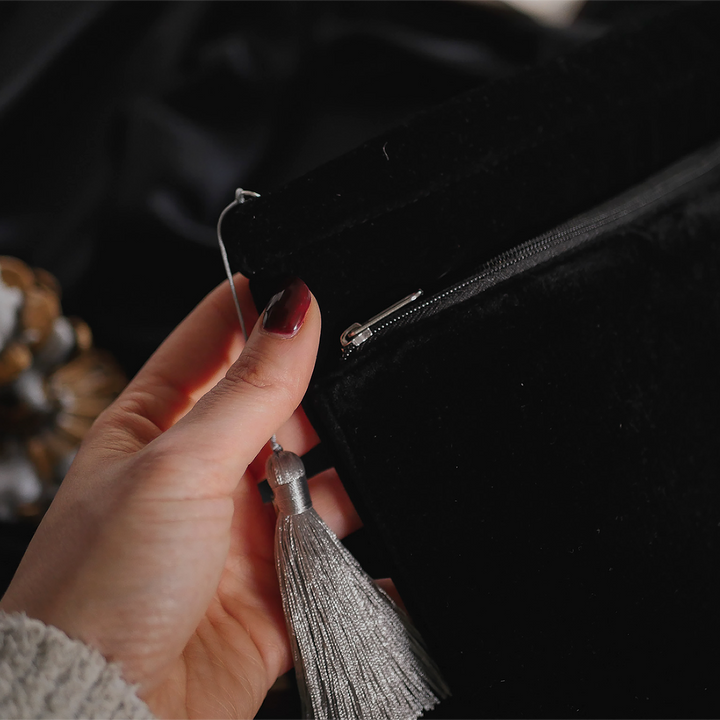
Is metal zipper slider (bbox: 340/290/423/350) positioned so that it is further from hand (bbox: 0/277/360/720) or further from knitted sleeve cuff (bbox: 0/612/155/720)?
knitted sleeve cuff (bbox: 0/612/155/720)

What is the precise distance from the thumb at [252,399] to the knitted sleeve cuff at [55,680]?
16 centimetres

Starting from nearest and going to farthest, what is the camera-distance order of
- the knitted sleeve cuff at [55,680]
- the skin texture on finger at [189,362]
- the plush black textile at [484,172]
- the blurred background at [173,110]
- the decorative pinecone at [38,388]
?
the knitted sleeve cuff at [55,680] < the plush black textile at [484,172] < the skin texture on finger at [189,362] < the decorative pinecone at [38,388] < the blurred background at [173,110]

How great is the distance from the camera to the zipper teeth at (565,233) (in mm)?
684

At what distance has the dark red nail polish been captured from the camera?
598mm

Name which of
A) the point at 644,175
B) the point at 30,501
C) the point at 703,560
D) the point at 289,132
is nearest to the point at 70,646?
the point at 30,501

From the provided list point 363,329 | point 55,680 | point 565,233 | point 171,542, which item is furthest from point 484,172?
point 55,680

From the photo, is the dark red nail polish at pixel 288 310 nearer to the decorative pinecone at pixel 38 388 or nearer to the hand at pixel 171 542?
the hand at pixel 171 542

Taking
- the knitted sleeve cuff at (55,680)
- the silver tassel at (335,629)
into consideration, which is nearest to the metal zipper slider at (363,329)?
the silver tassel at (335,629)

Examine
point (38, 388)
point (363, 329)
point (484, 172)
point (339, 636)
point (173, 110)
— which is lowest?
point (339, 636)

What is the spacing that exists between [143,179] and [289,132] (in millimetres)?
340

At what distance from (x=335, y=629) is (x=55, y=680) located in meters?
0.26

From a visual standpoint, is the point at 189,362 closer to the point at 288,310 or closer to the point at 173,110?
the point at 288,310

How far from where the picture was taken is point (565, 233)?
0.73 m

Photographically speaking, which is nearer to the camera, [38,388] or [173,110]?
[38,388]
